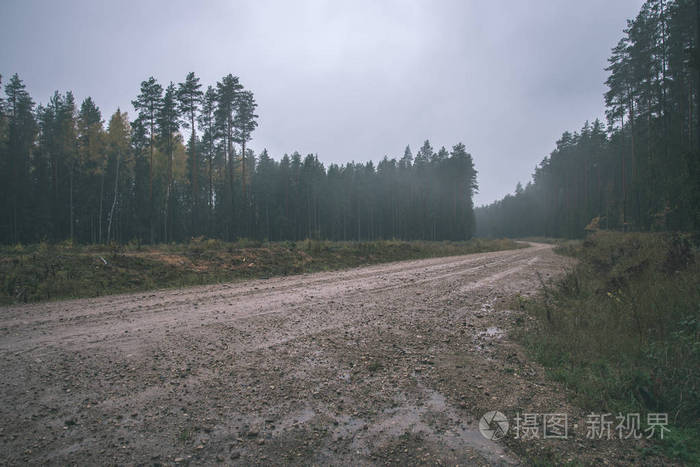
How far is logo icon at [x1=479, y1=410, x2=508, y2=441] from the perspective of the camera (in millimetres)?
2645

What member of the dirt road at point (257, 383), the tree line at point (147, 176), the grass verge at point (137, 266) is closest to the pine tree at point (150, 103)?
the tree line at point (147, 176)

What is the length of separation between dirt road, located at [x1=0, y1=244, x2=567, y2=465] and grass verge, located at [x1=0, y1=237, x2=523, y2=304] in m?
2.27

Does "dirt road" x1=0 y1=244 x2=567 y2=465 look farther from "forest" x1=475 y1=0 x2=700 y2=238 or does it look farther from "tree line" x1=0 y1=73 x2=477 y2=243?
"tree line" x1=0 y1=73 x2=477 y2=243

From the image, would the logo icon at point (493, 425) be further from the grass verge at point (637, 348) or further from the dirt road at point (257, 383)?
the grass verge at point (637, 348)

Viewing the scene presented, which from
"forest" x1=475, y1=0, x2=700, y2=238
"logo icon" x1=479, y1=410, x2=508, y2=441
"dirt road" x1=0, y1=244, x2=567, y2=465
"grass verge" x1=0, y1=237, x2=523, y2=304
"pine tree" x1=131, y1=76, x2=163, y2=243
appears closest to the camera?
"dirt road" x1=0, y1=244, x2=567, y2=465

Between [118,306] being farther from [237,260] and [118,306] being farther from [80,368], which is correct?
[237,260]

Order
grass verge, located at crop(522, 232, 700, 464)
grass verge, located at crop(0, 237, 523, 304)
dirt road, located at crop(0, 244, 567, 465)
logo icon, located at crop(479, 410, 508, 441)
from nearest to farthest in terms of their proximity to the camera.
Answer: dirt road, located at crop(0, 244, 567, 465), logo icon, located at crop(479, 410, 508, 441), grass verge, located at crop(522, 232, 700, 464), grass verge, located at crop(0, 237, 523, 304)

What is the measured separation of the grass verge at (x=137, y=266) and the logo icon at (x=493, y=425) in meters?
9.62

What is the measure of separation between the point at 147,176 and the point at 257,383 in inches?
1584

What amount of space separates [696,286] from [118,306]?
11.5 meters

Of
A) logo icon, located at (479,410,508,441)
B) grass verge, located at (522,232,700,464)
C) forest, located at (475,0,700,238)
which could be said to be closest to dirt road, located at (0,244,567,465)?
logo icon, located at (479,410,508,441)

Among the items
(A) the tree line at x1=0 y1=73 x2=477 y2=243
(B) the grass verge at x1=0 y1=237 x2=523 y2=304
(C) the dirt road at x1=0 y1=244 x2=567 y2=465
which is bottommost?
(C) the dirt road at x1=0 y1=244 x2=567 y2=465

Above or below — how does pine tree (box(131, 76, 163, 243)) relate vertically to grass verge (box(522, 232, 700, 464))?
above

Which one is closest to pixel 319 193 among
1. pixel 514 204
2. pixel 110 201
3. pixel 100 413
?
pixel 110 201
